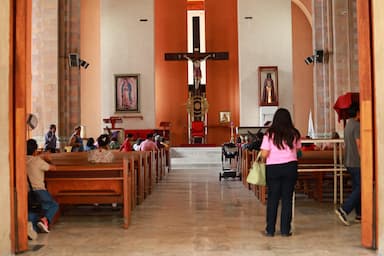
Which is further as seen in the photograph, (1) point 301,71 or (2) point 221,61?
(2) point 221,61

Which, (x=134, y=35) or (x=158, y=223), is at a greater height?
(x=134, y=35)

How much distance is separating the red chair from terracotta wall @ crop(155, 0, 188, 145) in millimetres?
1333

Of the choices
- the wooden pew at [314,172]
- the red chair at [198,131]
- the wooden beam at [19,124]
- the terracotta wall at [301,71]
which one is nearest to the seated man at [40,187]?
the wooden beam at [19,124]

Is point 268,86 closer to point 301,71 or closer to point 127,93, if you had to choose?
point 301,71

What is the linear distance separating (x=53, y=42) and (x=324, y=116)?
8.04 meters

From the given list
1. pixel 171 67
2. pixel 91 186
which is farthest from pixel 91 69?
pixel 91 186

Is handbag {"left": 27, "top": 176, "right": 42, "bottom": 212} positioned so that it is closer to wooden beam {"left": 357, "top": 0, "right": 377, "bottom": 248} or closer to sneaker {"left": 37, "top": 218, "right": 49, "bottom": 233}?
sneaker {"left": 37, "top": 218, "right": 49, "bottom": 233}

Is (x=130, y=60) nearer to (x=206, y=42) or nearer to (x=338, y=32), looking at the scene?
(x=206, y=42)

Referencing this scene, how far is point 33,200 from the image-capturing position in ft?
19.0

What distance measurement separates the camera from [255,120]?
1972 centimetres

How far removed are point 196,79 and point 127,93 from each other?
Answer: 2.95 m

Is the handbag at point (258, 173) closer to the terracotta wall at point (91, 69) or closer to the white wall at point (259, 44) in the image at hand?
the white wall at point (259, 44)

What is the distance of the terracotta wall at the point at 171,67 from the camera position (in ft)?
71.7

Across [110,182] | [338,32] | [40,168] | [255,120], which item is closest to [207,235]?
[110,182]
